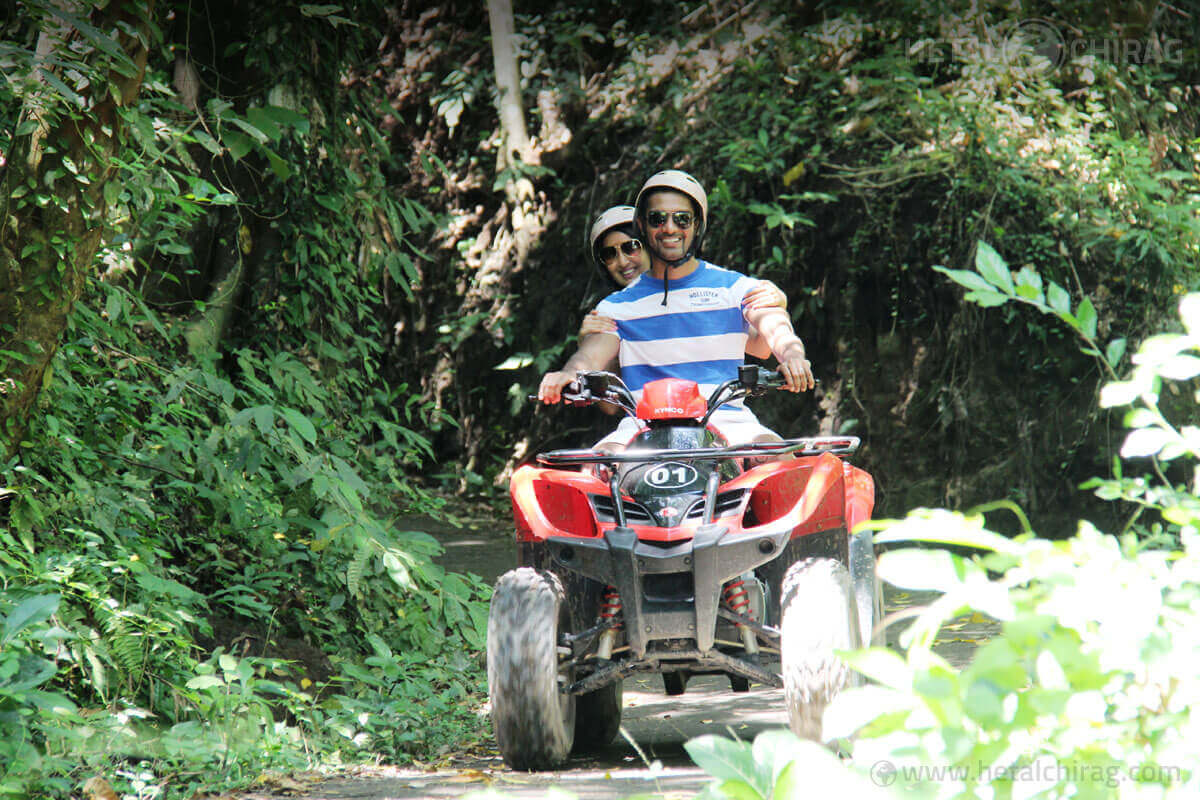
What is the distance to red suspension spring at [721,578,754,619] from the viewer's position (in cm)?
A: 401

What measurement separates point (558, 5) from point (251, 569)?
8.45 m

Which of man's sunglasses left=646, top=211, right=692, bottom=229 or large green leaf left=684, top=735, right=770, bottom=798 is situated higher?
man's sunglasses left=646, top=211, right=692, bottom=229

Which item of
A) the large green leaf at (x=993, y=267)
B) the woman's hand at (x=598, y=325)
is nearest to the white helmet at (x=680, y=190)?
the woman's hand at (x=598, y=325)

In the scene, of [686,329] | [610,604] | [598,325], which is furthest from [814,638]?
[598,325]

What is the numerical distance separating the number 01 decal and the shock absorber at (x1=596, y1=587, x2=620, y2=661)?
390 millimetres

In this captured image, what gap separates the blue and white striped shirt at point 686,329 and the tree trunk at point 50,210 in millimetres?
1921

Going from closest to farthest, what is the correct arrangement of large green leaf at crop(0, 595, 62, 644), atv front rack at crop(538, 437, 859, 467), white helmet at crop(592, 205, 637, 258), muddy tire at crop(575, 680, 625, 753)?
1. large green leaf at crop(0, 595, 62, 644)
2. atv front rack at crop(538, 437, 859, 467)
3. muddy tire at crop(575, 680, 625, 753)
4. white helmet at crop(592, 205, 637, 258)

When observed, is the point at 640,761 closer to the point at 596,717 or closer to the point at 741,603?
the point at 596,717

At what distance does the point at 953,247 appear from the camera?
9.62m

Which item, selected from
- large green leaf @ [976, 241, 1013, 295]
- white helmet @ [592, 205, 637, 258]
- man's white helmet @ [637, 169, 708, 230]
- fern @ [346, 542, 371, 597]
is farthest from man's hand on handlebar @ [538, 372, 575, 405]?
large green leaf @ [976, 241, 1013, 295]

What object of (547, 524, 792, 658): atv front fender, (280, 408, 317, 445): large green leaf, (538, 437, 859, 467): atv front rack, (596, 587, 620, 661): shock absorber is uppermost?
(280, 408, 317, 445): large green leaf

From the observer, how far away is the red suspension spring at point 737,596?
13.1ft

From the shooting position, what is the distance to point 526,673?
3.72 metres

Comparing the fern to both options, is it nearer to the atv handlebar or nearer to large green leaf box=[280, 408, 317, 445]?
large green leaf box=[280, 408, 317, 445]
